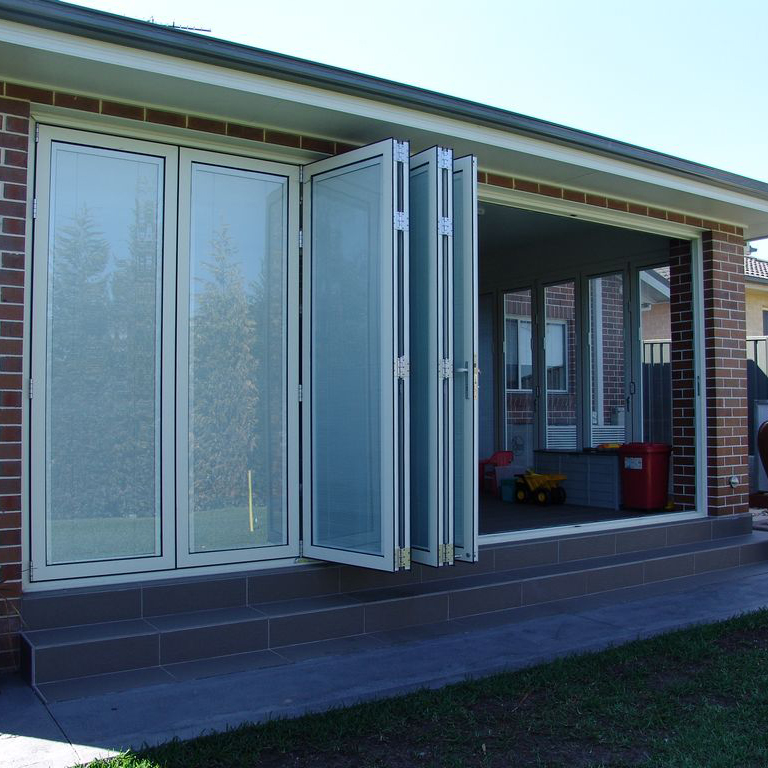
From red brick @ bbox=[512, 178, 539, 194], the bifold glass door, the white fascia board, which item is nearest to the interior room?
red brick @ bbox=[512, 178, 539, 194]

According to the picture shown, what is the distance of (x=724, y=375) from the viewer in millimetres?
7406

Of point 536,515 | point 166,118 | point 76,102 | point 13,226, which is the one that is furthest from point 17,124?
point 536,515

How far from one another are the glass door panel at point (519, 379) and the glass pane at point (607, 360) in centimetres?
90

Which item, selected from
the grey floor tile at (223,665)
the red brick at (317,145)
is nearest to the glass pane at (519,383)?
the red brick at (317,145)

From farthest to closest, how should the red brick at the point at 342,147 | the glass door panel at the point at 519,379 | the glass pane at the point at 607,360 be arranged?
the glass door panel at the point at 519,379 < the glass pane at the point at 607,360 < the red brick at the point at 342,147

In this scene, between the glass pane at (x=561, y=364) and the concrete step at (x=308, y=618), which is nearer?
the concrete step at (x=308, y=618)

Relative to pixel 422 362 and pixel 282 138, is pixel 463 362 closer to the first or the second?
pixel 422 362

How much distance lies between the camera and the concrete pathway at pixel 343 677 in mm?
3404

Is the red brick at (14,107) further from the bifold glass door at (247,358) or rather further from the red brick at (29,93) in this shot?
the bifold glass door at (247,358)

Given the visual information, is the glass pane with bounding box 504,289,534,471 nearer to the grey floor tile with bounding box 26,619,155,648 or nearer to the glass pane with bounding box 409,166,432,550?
the glass pane with bounding box 409,166,432,550

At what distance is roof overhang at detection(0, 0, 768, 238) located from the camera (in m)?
3.92

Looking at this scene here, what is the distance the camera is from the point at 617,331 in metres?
9.01

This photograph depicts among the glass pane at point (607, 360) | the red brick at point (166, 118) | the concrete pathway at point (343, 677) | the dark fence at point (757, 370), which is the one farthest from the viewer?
the dark fence at point (757, 370)

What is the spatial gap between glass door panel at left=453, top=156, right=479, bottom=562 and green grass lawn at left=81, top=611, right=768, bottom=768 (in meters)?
0.96
